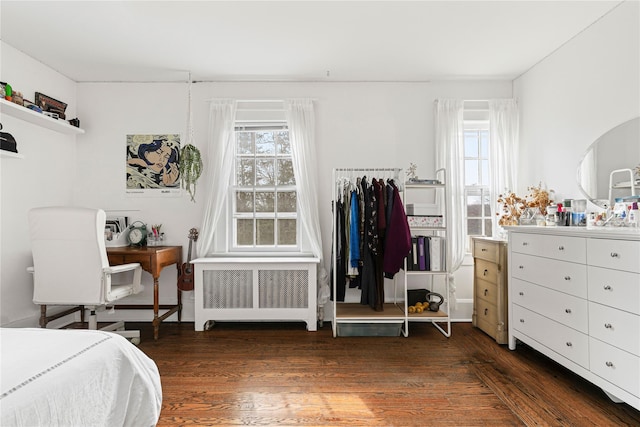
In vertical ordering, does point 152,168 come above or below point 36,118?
below

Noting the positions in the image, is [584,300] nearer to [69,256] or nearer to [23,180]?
[69,256]

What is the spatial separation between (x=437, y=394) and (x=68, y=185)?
4.08 m

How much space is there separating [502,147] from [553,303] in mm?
1917

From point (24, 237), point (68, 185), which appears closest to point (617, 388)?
point (24, 237)

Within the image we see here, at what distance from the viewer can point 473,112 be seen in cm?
396

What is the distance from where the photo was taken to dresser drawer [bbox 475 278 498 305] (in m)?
3.27

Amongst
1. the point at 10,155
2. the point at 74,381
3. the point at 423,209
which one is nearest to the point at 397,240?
the point at 423,209

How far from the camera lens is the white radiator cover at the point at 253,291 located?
3590mm

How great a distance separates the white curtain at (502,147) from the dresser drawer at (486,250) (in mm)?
444

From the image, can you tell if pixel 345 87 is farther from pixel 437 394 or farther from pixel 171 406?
pixel 171 406

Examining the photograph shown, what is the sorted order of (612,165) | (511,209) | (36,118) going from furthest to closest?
1. (511,209)
2. (36,118)
3. (612,165)

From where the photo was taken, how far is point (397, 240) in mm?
3285

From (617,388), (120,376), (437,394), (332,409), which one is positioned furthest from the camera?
(437,394)

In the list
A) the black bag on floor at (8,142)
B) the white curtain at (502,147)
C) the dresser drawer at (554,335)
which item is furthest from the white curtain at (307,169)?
the black bag on floor at (8,142)
